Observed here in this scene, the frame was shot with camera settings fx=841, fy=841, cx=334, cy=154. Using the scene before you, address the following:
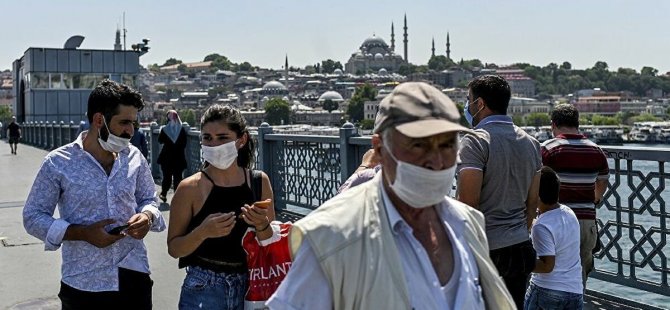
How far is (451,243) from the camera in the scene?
2.28 metres

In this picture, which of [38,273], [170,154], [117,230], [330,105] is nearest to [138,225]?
[117,230]

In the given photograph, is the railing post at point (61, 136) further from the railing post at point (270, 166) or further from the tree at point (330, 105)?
the tree at point (330, 105)

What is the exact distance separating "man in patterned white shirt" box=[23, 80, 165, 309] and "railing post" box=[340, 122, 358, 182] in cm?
499

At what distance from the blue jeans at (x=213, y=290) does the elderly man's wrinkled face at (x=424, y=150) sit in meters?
1.67

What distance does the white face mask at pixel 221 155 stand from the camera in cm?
369

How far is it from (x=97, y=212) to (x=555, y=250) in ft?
8.03

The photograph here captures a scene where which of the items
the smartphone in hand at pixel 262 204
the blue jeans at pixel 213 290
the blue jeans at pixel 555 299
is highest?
the smartphone in hand at pixel 262 204

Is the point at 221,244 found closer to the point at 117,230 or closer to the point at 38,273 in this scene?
the point at 117,230

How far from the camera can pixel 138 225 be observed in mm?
3656

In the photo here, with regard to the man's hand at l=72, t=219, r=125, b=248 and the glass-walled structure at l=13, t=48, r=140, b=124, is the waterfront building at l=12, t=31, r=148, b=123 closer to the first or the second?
the glass-walled structure at l=13, t=48, r=140, b=124

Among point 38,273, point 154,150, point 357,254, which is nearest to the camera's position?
point 357,254

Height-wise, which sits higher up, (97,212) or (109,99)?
(109,99)

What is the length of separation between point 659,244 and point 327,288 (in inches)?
176

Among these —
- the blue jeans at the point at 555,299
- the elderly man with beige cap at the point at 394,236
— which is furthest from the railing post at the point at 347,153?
the elderly man with beige cap at the point at 394,236
